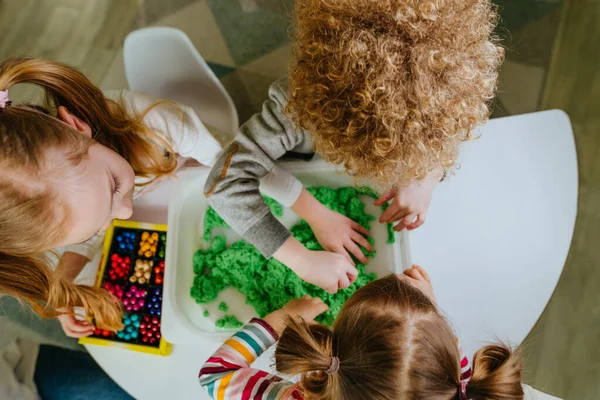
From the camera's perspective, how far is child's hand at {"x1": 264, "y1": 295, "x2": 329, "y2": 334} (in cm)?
75

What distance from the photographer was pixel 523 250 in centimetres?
81

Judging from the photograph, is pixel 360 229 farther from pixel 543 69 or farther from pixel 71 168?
pixel 543 69

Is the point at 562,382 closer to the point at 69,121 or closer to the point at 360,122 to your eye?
the point at 360,122

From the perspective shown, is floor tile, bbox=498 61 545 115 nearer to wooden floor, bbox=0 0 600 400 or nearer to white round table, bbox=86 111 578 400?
wooden floor, bbox=0 0 600 400

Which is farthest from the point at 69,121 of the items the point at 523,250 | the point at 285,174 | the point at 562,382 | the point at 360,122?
the point at 562,382

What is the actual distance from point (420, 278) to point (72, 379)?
91cm

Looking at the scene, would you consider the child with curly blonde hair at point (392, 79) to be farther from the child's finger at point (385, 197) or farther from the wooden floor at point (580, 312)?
the wooden floor at point (580, 312)

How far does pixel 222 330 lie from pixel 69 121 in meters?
0.44

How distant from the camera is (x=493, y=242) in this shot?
0.81m

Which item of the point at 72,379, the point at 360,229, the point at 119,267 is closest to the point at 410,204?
the point at 360,229

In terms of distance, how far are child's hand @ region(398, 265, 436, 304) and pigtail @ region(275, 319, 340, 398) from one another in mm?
190

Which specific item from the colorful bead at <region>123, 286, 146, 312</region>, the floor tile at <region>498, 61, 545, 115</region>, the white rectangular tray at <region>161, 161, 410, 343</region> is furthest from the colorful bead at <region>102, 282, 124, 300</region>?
the floor tile at <region>498, 61, 545, 115</region>

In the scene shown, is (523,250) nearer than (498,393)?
No

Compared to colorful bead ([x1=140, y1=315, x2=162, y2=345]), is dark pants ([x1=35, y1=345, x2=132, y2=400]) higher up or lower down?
lower down
